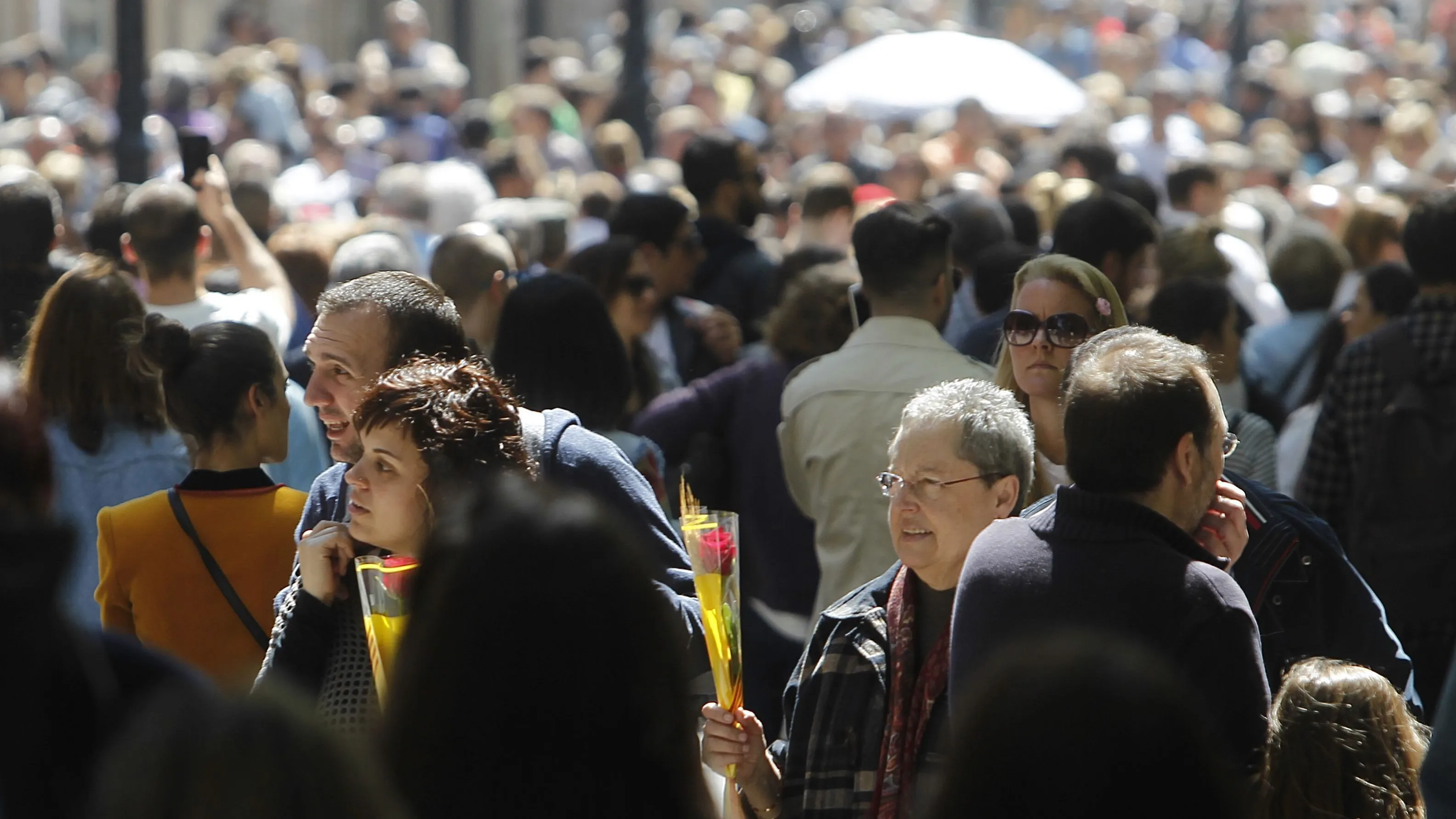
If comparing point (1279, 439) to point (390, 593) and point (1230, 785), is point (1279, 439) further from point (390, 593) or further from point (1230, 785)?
point (1230, 785)

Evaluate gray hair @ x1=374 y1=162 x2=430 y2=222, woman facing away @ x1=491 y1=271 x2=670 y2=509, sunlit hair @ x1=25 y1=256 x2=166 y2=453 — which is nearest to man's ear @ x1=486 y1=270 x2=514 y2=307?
woman facing away @ x1=491 y1=271 x2=670 y2=509

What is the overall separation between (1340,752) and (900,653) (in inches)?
30.2

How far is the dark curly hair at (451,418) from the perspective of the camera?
3.36 m

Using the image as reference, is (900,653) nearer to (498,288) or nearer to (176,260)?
(498,288)

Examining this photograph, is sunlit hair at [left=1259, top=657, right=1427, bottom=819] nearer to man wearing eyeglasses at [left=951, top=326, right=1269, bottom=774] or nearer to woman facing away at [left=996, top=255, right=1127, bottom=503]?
man wearing eyeglasses at [left=951, top=326, right=1269, bottom=774]

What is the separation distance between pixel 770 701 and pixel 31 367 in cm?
239

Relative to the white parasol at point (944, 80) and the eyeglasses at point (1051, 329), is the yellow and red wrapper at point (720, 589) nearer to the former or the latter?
the eyeglasses at point (1051, 329)

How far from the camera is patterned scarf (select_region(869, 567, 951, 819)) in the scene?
→ 334 centimetres

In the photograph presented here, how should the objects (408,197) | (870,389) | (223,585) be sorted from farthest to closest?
1. (408,197)
2. (870,389)
3. (223,585)

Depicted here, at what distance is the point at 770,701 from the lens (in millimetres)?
5914

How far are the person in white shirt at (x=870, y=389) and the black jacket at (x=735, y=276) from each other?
2.13 m

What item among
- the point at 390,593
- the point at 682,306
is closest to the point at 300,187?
the point at 682,306

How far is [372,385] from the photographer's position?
12.2ft

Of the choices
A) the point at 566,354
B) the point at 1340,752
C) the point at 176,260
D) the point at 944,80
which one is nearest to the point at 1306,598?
the point at 1340,752
